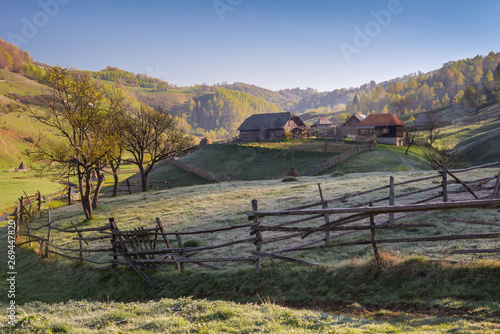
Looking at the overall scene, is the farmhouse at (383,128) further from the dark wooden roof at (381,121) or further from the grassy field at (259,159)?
the grassy field at (259,159)

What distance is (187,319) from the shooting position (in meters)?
6.29

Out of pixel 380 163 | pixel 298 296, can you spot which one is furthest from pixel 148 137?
pixel 298 296

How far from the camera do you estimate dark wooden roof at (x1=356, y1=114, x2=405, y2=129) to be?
65.9 metres

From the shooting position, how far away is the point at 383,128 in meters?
66.9

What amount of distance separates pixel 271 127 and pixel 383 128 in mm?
25072

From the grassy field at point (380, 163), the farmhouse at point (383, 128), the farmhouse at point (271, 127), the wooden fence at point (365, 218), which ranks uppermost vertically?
the farmhouse at point (271, 127)

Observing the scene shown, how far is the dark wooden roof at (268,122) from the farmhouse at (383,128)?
16812 millimetres

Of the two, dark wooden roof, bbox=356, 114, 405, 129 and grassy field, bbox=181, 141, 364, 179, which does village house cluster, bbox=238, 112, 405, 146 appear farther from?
grassy field, bbox=181, 141, 364, 179

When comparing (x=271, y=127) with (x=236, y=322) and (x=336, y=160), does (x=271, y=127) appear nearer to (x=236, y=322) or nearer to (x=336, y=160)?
(x=336, y=160)

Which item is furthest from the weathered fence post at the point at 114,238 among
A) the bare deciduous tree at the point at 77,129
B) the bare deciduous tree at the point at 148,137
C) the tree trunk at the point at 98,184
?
the bare deciduous tree at the point at 148,137

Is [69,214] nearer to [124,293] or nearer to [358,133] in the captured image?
[124,293]

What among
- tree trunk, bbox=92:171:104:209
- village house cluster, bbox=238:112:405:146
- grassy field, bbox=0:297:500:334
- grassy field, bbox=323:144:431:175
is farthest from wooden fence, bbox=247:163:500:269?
village house cluster, bbox=238:112:405:146

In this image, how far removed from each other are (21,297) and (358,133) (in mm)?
70978

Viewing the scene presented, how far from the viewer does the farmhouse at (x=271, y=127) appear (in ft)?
238
